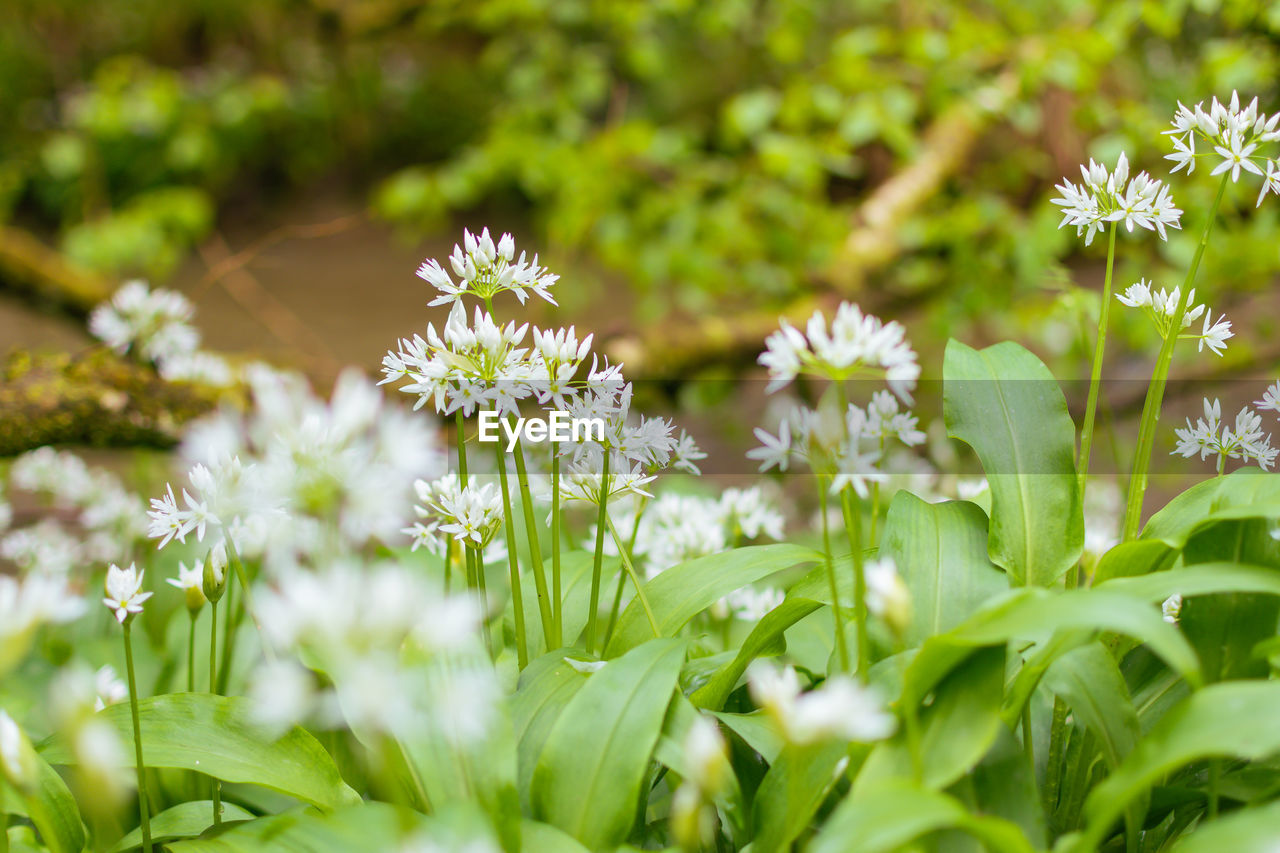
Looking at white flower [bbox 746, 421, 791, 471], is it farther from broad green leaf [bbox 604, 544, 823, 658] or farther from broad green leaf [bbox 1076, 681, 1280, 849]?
broad green leaf [bbox 1076, 681, 1280, 849]

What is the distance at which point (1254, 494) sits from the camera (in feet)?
3.22

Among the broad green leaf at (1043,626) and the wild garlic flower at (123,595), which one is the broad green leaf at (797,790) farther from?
the wild garlic flower at (123,595)

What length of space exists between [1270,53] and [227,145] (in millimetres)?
10384

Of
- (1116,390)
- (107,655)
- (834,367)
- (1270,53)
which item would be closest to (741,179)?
(1270,53)

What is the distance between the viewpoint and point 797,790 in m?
0.85

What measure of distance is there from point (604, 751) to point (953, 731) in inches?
12.5

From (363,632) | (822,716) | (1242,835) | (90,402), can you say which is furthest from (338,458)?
(90,402)

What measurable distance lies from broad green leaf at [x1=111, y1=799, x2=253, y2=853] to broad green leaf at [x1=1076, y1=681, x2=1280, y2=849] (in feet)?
2.71

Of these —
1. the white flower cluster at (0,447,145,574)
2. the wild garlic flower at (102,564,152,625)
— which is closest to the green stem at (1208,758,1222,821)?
the wild garlic flower at (102,564,152,625)

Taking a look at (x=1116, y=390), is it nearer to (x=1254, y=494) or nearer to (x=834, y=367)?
(x=1254, y=494)

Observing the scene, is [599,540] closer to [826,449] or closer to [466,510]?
[466,510]

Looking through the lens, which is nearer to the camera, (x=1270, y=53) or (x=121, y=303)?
(x=121, y=303)

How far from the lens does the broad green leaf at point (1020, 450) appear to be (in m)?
1.08

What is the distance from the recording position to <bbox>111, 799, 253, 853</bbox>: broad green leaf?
3.35ft
